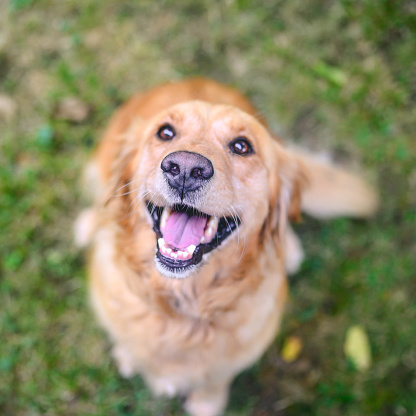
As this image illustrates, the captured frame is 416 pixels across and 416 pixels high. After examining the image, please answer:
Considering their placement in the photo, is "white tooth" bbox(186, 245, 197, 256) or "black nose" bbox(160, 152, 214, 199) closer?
"black nose" bbox(160, 152, 214, 199)

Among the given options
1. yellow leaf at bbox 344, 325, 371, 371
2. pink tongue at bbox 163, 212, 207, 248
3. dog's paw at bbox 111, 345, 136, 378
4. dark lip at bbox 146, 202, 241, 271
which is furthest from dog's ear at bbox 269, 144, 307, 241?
dog's paw at bbox 111, 345, 136, 378

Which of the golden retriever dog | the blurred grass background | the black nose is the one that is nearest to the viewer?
the black nose

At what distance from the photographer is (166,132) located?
80.7 inches

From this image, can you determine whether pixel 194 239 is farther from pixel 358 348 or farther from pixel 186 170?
pixel 358 348

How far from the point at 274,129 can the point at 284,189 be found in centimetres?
154

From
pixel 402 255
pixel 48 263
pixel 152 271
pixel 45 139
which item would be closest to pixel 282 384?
pixel 402 255

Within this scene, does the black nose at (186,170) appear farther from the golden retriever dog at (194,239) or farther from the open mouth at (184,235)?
the open mouth at (184,235)

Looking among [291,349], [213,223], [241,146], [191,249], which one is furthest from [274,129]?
[191,249]

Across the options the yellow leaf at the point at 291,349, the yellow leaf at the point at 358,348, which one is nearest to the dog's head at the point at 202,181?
the yellow leaf at the point at 291,349

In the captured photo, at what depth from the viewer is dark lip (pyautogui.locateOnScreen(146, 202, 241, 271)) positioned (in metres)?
1.81

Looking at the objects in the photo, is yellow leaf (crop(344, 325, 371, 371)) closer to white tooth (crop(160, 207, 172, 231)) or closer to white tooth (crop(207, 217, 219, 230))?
white tooth (crop(207, 217, 219, 230))

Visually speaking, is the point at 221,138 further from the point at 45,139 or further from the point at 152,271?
the point at 45,139

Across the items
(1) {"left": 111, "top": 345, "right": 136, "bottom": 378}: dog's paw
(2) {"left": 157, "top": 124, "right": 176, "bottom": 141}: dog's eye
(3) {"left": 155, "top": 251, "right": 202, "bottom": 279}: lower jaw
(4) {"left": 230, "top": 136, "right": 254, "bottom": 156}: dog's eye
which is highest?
(4) {"left": 230, "top": 136, "right": 254, "bottom": 156}: dog's eye

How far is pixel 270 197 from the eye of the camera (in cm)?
213
